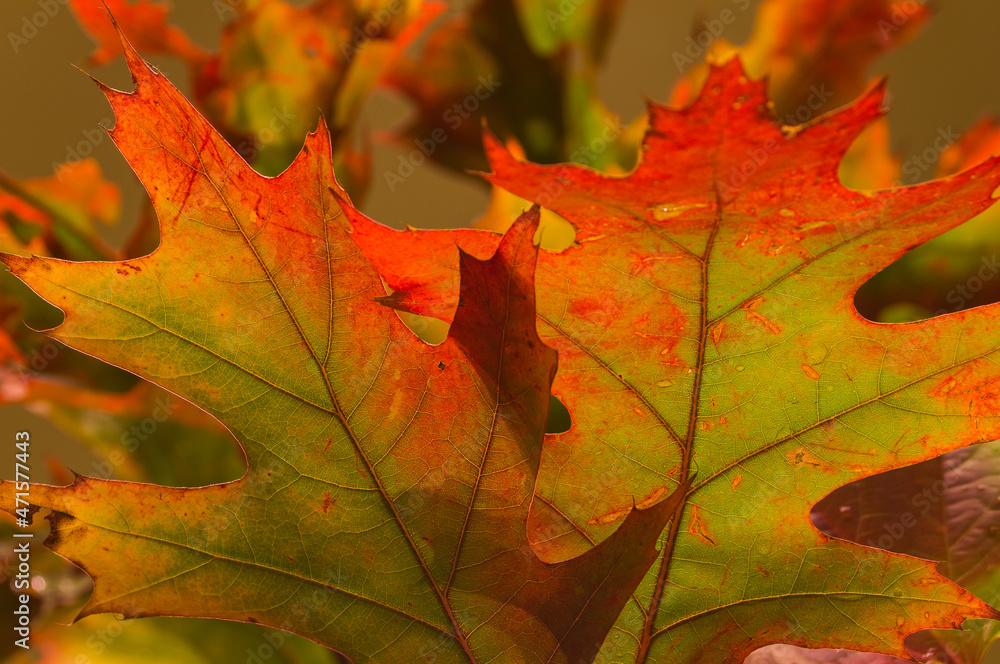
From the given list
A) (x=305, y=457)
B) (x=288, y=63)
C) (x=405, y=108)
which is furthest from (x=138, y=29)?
(x=405, y=108)

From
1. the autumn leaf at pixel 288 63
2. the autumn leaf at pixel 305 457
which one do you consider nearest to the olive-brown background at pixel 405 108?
the autumn leaf at pixel 288 63

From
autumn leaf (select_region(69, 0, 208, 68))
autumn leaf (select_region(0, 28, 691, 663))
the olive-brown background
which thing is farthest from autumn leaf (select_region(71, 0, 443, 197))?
autumn leaf (select_region(0, 28, 691, 663))

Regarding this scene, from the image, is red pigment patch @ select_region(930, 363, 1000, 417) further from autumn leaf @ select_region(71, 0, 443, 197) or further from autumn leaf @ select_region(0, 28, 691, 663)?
autumn leaf @ select_region(71, 0, 443, 197)

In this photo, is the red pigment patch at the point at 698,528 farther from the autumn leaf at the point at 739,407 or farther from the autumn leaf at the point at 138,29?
the autumn leaf at the point at 138,29

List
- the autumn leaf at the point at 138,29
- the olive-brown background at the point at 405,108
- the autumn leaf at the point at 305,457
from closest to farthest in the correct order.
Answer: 1. the autumn leaf at the point at 305,457
2. the autumn leaf at the point at 138,29
3. the olive-brown background at the point at 405,108

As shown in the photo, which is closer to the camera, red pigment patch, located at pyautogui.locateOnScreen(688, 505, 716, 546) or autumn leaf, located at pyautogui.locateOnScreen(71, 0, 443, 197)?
red pigment patch, located at pyautogui.locateOnScreen(688, 505, 716, 546)

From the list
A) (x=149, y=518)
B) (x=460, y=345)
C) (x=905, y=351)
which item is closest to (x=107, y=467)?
(x=149, y=518)

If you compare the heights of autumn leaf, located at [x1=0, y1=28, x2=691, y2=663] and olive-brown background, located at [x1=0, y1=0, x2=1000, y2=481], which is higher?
olive-brown background, located at [x1=0, y1=0, x2=1000, y2=481]

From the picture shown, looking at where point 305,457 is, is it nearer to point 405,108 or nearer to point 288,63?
point 288,63

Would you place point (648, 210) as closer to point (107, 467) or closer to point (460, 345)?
point (460, 345)
